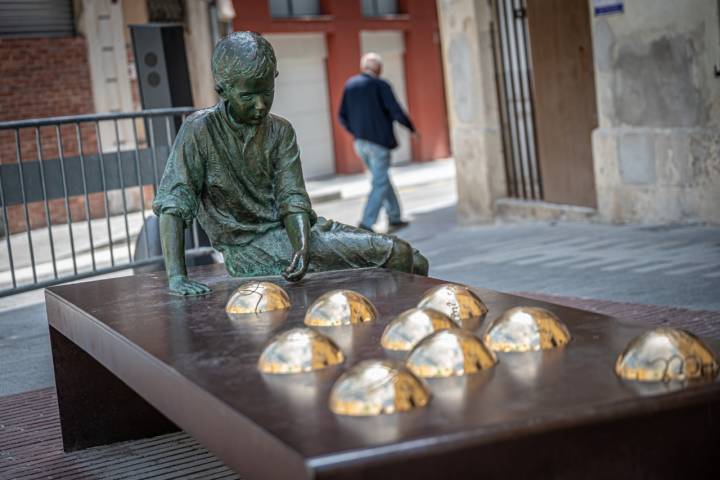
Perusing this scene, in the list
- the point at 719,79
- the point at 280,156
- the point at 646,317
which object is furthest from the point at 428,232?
the point at 280,156

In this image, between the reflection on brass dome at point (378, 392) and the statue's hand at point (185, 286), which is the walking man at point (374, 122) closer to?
the statue's hand at point (185, 286)

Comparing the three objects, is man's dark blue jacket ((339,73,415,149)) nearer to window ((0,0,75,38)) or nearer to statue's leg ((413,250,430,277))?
window ((0,0,75,38))

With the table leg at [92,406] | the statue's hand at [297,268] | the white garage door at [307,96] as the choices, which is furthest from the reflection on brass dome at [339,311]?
the white garage door at [307,96]

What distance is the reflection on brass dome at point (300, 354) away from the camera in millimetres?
2914

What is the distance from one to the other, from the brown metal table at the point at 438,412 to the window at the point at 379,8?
21128 mm

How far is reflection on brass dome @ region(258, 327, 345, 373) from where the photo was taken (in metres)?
2.91

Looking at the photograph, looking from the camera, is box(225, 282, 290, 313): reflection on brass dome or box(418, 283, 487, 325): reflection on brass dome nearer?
box(418, 283, 487, 325): reflection on brass dome

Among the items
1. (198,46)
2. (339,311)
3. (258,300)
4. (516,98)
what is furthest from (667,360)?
(198,46)

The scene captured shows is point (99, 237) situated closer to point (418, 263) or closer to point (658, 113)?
point (658, 113)

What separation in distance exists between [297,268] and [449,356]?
1787 millimetres

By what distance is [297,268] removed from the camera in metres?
4.48

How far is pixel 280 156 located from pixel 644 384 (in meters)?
2.61

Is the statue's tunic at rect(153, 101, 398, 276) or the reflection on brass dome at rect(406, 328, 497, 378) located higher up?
the statue's tunic at rect(153, 101, 398, 276)

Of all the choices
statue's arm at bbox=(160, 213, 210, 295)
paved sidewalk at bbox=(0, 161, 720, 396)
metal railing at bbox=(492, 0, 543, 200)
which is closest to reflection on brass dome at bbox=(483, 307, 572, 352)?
statue's arm at bbox=(160, 213, 210, 295)
